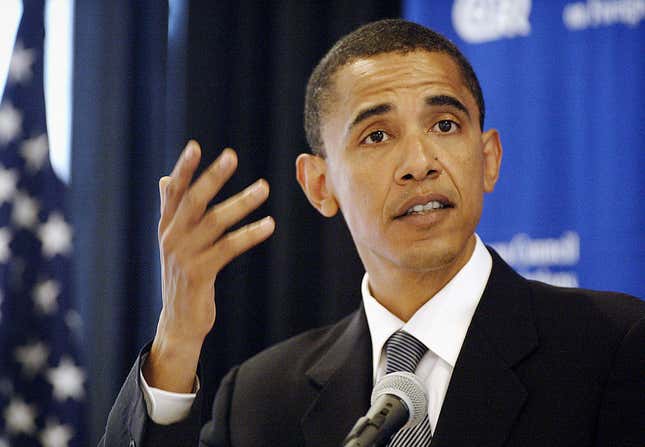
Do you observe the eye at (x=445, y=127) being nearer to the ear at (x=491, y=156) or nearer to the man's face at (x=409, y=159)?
the man's face at (x=409, y=159)

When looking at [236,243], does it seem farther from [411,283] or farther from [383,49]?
[383,49]

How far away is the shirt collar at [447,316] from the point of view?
2116mm

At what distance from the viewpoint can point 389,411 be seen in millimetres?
1436

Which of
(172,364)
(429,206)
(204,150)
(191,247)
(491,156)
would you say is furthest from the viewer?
(204,150)

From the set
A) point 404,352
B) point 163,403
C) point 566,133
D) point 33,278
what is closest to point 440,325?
point 404,352

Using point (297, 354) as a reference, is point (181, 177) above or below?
above

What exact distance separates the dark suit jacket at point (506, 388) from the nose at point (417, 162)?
348 mm

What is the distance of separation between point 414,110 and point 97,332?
1.96 meters

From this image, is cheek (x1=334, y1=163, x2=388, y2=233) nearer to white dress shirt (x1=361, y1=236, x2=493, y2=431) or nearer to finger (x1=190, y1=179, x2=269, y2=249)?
white dress shirt (x1=361, y1=236, x2=493, y2=431)

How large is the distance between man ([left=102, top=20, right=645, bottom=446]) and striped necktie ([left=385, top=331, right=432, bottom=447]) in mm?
17

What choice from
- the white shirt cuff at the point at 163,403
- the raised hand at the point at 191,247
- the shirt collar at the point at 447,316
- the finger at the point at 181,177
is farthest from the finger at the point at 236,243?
the shirt collar at the point at 447,316

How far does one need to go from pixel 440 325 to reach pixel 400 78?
65cm

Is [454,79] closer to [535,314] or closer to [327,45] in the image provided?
[535,314]

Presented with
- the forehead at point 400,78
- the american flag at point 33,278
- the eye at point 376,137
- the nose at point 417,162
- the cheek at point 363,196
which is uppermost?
the forehead at point 400,78
